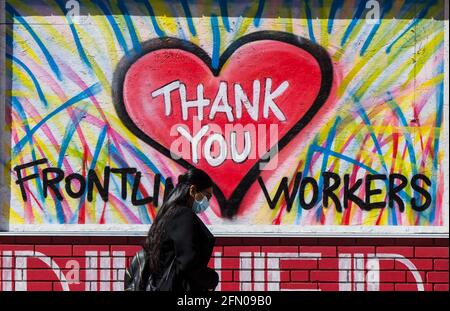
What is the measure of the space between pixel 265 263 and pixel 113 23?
2418 millimetres

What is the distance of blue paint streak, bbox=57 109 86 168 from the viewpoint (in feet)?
32.9

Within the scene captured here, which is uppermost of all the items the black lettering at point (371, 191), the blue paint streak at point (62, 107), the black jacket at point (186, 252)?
the blue paint streak at point (62, 107)

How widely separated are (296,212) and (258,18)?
169cm

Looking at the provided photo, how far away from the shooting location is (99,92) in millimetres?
10039

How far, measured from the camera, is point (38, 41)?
32.9 feet

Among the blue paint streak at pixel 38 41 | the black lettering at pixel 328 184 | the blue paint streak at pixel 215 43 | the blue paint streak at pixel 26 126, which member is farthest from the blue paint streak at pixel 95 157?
the black lettering at pixel 328 184

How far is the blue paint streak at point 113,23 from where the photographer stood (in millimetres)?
10031

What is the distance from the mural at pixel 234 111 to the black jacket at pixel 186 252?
2534mm

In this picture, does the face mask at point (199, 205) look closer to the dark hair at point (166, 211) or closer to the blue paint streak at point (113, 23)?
the dark hair at point (166, 211)

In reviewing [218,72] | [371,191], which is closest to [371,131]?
[371,191]

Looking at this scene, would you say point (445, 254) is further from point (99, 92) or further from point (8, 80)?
point (8, 80)

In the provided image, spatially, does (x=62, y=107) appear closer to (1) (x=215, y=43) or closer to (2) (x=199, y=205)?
(1) (x=215, y=43)

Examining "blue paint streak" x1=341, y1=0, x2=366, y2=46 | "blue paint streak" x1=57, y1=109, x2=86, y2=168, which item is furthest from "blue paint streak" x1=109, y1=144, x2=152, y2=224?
"blue paint streak" x1=341, y1=0, x2=366, y2=46
